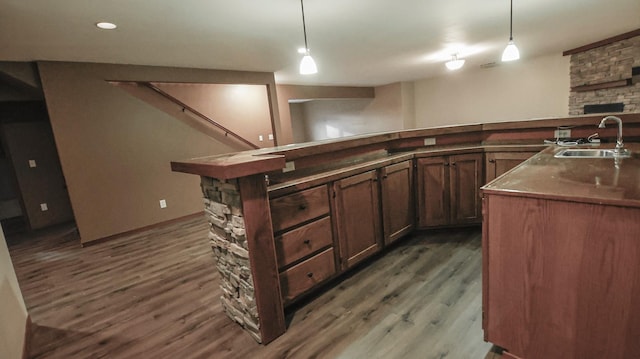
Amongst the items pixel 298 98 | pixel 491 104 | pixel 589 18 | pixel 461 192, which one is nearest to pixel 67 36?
pixel 461 192

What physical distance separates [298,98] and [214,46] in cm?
367

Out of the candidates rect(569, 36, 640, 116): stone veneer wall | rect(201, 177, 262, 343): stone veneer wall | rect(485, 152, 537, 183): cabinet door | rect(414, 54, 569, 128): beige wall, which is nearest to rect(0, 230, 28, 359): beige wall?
rect(201, 177, 262, 343): stone veneer wall

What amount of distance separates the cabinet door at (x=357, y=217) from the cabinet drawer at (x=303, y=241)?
0.45 ft

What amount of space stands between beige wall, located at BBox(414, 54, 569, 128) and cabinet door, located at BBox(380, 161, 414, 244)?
5.39 m

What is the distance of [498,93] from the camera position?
7.09 metres

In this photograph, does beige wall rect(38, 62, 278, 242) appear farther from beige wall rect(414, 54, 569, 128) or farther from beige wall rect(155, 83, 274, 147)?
beige wall rect(414, 54, 569, 128)

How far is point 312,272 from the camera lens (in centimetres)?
214

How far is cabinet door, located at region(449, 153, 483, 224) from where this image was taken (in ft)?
9.87

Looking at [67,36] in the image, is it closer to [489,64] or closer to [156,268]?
[156,268]

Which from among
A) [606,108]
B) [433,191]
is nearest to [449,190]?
[433,191]

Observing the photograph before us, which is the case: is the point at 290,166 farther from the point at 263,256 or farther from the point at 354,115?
the point at 354,115

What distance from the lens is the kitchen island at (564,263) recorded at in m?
1.13

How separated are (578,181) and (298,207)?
151 cm

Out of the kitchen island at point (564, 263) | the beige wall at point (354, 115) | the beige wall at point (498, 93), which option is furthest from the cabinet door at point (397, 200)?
the beige wall at point (354, 115)
